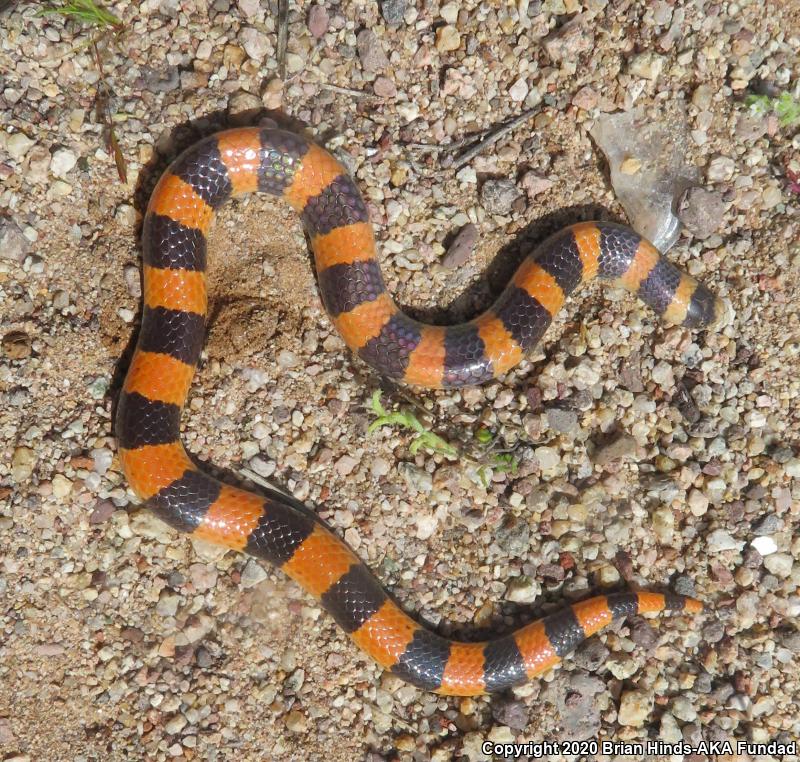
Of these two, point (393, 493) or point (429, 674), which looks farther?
point (393, 493)

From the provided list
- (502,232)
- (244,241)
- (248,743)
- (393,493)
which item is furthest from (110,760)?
(502,232)

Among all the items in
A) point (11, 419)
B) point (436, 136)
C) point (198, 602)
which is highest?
point (436, 136)

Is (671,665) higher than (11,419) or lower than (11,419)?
lower

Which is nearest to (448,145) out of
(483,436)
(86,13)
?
(483,436)

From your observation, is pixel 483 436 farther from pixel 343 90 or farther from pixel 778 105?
pixel 778 105

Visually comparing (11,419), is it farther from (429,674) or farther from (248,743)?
(429,674)

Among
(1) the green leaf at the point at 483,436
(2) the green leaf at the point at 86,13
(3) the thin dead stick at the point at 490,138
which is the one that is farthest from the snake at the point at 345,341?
(2) the green leaf at the point at 86,13

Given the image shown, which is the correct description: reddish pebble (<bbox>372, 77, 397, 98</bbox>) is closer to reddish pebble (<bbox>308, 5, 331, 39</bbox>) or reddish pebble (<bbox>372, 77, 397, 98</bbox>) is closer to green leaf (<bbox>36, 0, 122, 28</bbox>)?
reddish pebble (<bbox>308, 5, 331, 39</bbox>)

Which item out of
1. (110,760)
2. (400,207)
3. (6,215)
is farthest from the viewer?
(400,207)
